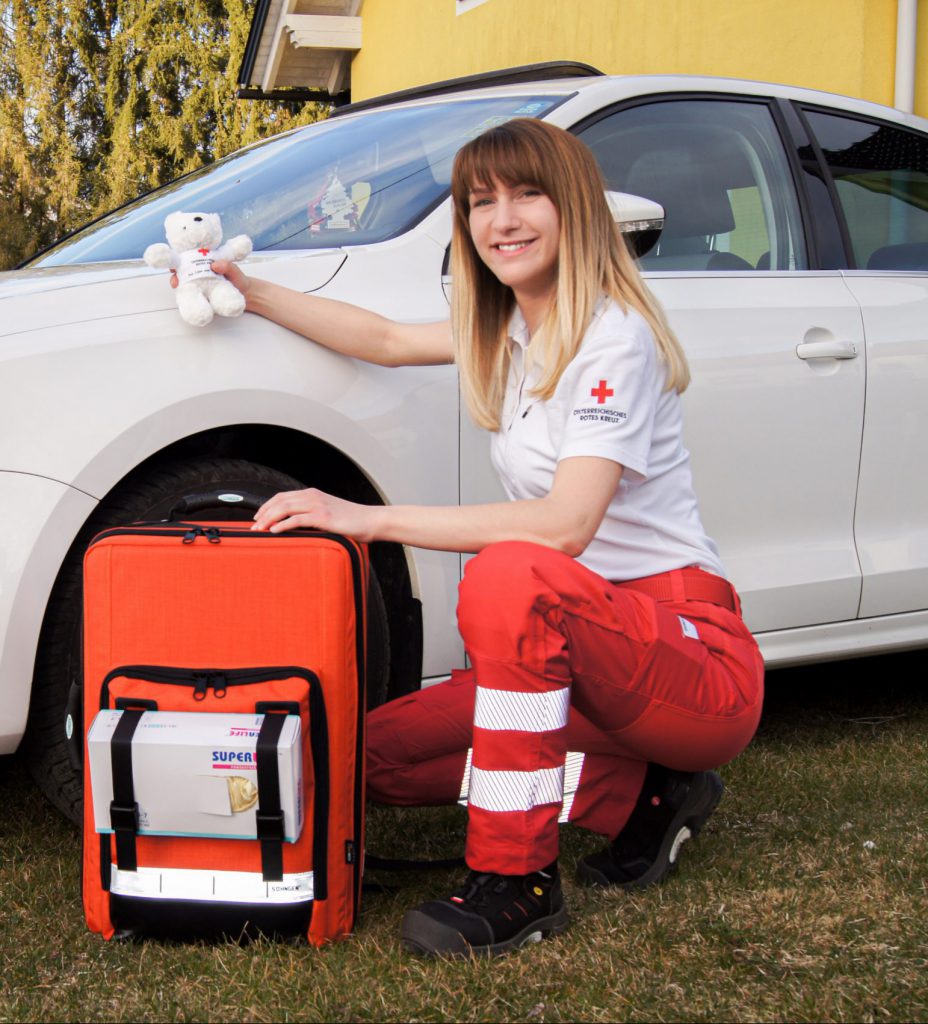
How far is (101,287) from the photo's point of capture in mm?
2377

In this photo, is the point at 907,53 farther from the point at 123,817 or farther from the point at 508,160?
the point at 123,817

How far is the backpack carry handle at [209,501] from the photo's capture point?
2.21 metres

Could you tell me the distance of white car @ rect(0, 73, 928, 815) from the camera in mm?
2260

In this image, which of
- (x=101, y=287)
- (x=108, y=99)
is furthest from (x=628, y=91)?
(x=108, y=99)

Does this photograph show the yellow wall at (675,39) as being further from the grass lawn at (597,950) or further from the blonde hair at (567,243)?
the grass lawn at (597,950)

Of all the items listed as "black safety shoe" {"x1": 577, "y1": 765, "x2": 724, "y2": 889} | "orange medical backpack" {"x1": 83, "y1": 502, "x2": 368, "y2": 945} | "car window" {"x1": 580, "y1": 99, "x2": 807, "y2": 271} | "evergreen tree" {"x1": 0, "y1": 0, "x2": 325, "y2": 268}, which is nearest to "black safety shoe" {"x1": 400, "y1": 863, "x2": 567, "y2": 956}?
"orange medical backpack" {"x1": 83, "y1": 502, "x2": 368, "y2": 945}

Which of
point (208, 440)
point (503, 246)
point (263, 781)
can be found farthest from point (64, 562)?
point (503, 246)

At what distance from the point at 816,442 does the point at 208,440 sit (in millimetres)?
1442

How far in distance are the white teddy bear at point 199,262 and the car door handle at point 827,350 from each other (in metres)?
1.34

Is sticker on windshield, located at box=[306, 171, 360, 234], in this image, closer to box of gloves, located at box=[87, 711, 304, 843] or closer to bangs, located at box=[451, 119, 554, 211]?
bangs, located at box=[451, 119, 554, 211]

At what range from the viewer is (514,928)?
6.75 ft

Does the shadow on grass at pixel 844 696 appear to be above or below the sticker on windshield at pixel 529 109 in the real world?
below

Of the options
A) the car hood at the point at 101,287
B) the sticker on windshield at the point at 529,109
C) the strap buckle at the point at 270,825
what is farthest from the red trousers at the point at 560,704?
the sticker on windshield at the point at 529,109

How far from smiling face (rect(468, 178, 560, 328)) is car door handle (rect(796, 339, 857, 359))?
0.92 m
